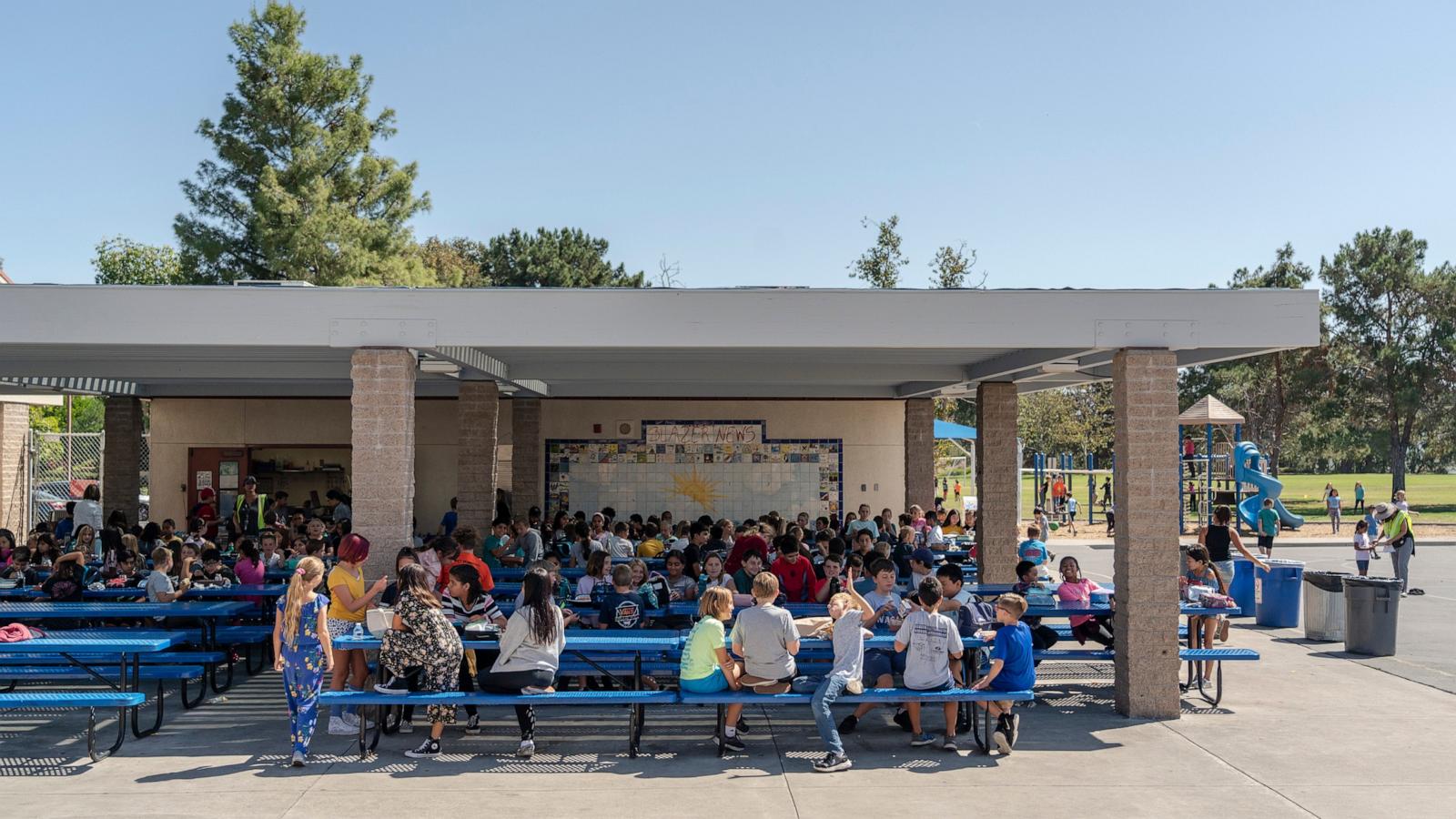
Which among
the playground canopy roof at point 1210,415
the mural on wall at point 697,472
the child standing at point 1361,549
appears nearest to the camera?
the child standing at point 1361,549

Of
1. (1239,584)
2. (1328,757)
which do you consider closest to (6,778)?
(1328,757)

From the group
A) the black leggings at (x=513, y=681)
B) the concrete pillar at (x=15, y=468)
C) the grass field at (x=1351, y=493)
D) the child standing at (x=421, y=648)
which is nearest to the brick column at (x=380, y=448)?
the child standing at (x=421, y=648)

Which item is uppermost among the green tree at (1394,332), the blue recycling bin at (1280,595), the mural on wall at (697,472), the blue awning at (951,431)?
the green tree at (1394,332)

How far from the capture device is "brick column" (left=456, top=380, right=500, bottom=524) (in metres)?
15.9

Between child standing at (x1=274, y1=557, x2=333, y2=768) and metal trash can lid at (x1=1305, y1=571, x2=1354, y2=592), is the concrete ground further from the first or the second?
metal trash can lid at (x1=1305, y1=571, x2=1354, y2=592)

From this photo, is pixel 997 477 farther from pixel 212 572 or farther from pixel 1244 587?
pixel 212 572

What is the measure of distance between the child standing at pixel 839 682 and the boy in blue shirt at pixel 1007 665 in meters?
0.86

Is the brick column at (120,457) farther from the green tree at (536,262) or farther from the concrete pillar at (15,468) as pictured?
the green tree at (536,262)

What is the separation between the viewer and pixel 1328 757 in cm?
819

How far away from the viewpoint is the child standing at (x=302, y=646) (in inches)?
307

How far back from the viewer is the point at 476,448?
1592cm

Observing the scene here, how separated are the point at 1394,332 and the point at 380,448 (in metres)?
46.1

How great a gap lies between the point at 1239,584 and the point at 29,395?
18735 mm

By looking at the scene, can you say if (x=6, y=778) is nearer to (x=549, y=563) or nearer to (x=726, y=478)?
(x=549, y=563)
